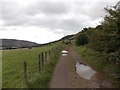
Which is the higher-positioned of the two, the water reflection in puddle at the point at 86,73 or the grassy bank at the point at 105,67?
the grassy bank at the point at 105,67

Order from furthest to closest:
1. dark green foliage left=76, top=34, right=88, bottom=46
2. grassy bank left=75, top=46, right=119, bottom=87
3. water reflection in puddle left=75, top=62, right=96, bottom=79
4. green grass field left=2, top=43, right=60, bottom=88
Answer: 1. dark green foliage left=76, top=34, right=88, bottom=46
2. water reflection in puddle left=75, top=62, right=96, bottom=79
3. green grass field left=2, top=43, right=60, bottom=88
4. grassy bank left=75, top=46, right=119, bottom=87

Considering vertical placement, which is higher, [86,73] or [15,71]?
[86,73]

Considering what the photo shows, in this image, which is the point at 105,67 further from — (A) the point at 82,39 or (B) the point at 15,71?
(A) the point at 82,39

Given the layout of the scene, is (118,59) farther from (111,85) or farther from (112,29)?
(112,29)

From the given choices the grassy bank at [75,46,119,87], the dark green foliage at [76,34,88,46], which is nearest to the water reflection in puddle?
the grassy bank at [75,46,119,87]

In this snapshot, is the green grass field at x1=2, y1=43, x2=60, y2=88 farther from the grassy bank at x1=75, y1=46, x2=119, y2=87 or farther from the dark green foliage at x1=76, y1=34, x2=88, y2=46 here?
the dark green foliage at x1=76, y1=34, x2=88, y2=46

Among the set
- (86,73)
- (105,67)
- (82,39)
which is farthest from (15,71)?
(82,39)

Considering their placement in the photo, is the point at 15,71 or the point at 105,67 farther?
the point at 15,71

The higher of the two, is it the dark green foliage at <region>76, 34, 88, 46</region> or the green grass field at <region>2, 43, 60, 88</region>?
the dark green foliage at <region>76, 34, 88, 46</region>

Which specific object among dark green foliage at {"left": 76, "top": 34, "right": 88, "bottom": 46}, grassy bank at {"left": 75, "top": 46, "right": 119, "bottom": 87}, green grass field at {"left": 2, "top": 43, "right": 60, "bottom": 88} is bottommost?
green grass field at {"left": 2, "top": 43, "right": 60, "bottom": 88}

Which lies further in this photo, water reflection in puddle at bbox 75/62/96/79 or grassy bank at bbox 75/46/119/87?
water reflection in puddle at bbox 75/62/96/79

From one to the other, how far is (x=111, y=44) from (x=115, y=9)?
2083mm

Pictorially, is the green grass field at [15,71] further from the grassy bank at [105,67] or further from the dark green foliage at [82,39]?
the dark green foliage at [82,39]

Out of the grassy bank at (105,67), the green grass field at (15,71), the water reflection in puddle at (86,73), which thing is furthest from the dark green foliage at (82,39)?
the water reflection in puddle at (86,73)
